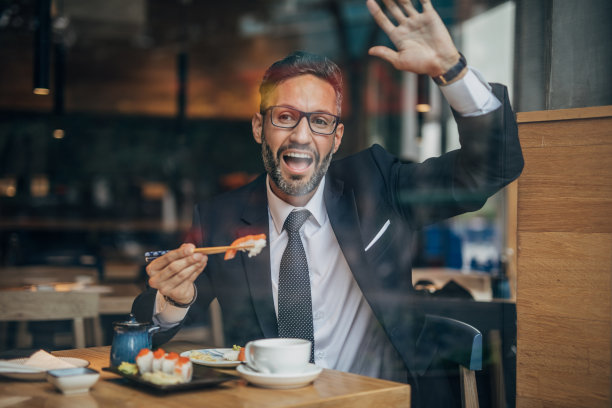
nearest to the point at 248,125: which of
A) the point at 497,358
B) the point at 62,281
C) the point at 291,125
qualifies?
the point at 62,281

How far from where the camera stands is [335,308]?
6.61 ft

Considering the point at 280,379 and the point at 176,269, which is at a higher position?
the point at 176,269

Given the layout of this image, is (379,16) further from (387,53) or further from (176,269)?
(176,269)

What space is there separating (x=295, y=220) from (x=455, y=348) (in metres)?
0.61


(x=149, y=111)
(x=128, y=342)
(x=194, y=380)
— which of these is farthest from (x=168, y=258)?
(x=149, y=111)

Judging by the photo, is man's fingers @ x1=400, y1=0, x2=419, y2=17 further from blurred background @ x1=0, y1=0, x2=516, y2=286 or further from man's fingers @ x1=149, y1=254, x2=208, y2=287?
blurred background @ x1=0, y1=0, x2=516, y2=286

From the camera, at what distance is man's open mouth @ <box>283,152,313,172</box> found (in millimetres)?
1996

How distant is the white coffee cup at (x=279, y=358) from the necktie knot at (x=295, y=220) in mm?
666

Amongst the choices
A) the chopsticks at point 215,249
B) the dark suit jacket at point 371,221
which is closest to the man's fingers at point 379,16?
the dark suit jacket at point 371,221

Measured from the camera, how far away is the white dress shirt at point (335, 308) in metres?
1.99

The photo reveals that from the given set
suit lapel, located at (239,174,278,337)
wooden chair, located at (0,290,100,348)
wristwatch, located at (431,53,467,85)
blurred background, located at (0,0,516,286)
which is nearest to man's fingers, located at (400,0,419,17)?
wristwatch, located at (431,53,467,85)

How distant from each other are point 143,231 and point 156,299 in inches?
377

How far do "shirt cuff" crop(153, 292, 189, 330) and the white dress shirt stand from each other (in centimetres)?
29

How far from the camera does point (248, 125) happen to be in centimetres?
1205
